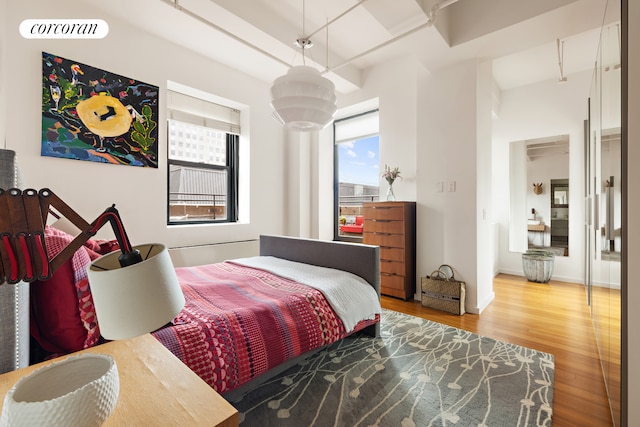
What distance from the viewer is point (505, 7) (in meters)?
2.52

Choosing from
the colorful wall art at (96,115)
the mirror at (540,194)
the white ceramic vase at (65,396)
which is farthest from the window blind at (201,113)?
the mirror at (540,194)

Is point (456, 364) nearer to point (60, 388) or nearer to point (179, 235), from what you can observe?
point (60, 388)

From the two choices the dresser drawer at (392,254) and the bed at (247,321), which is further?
the dresser drawer at (392,254)

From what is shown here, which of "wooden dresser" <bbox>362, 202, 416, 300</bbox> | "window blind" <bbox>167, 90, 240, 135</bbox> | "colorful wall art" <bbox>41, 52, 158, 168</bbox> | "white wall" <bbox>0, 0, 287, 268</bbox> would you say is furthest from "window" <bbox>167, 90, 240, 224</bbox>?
"wooden dresser" <bbox>362, 202, 416, 300</bbox>

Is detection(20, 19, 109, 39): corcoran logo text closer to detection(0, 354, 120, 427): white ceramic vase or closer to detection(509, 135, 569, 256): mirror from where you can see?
detection(0, 354, 120, 427): white ceramic vase

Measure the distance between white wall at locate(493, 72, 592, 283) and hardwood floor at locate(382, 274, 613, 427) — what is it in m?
0.44

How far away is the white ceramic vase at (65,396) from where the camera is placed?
459 millimetres

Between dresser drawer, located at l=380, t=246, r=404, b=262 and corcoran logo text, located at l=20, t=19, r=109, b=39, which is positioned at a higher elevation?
corcoran logo text, located at l=20, t=19, r=109, b=39

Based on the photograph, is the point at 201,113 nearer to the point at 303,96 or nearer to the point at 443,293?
the point at 303,96

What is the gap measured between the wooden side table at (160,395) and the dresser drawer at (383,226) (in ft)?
9.38

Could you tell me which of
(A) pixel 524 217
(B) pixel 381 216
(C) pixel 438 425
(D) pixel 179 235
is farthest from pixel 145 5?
(A) pixel 524 217

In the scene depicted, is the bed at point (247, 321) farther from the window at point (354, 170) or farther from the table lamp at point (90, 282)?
the window at point (354, 170)

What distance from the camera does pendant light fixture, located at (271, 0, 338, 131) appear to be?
1827 millimetres

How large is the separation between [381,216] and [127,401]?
312 centimetres
